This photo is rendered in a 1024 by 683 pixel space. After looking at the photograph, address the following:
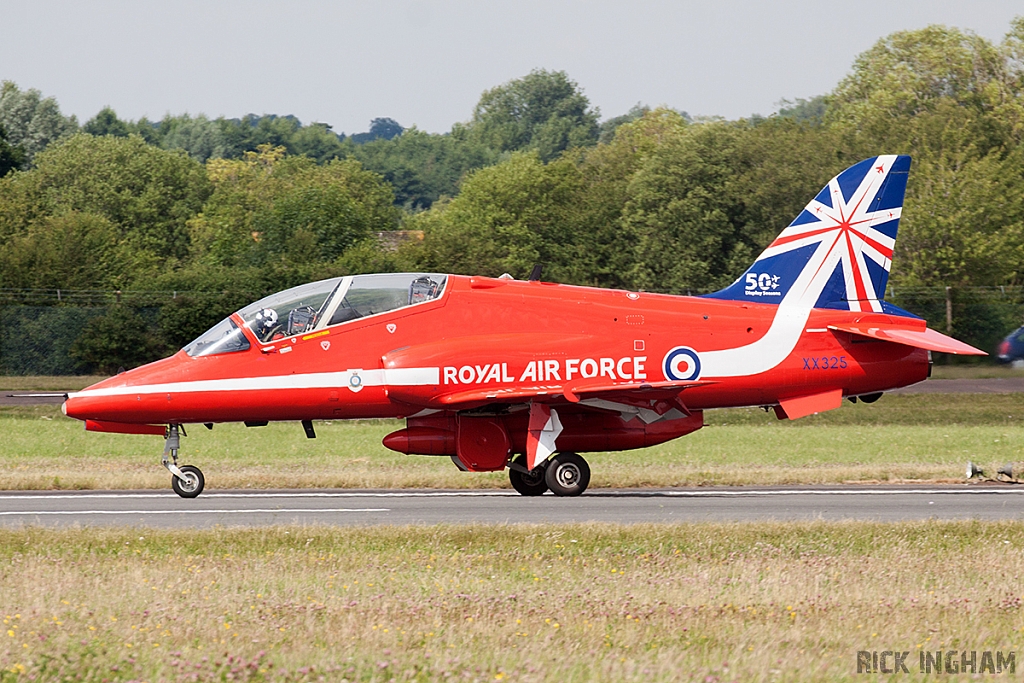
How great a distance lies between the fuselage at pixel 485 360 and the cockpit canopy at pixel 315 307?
0.09 m

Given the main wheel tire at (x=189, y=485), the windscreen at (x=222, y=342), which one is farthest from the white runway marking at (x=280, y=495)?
the windscreen at (x=222, y=342)

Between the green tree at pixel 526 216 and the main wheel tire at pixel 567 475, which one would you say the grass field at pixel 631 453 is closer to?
the main wheel tire at pixel 567 475

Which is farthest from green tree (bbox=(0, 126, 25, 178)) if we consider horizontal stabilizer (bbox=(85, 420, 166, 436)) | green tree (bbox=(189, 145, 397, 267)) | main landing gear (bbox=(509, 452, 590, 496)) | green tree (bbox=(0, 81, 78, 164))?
main landing gear (bbox=(509, 452, 590, 496))

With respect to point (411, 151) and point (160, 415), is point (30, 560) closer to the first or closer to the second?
point (160, 415)

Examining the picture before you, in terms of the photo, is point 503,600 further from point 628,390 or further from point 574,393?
point 628,390

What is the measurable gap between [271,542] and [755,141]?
184 feet

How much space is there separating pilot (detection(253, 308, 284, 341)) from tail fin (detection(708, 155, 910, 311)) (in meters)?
5.98

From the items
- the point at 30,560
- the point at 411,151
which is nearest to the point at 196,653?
the point at 30,560

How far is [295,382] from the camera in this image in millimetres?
17281

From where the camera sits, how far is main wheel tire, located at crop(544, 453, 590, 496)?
17438 millimetres

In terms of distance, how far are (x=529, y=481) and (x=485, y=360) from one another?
6.15 ft

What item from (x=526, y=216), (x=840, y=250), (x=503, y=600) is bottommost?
(x=503, y=600)

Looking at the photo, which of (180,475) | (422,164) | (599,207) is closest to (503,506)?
(180,475)

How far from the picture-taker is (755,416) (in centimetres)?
3906
